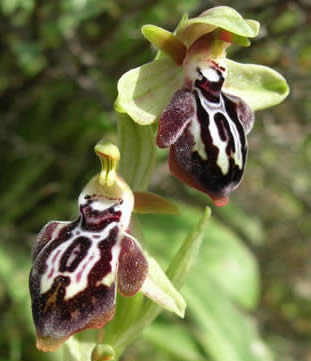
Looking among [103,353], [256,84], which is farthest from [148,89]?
[103,353]

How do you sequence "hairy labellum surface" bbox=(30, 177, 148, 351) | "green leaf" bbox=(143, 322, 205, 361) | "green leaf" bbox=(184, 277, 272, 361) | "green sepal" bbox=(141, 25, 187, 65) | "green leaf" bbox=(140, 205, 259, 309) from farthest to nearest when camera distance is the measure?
"green leaf" bbox=(140, 205, 259, 309) → "green leaf" bbox=(143, 322, 205, 361) → "green leaf" bbox=(184, 277, 272, 361) → "green sepal" bbox=(141, 25, 187, 65) → "hairy labellum surface" bbox=(30, 177, 148, 351)

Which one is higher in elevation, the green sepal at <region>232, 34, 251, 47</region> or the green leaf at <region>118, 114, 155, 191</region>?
the green sepal at <region>232, 34, 251, 47</region>

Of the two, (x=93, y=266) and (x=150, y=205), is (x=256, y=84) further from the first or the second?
(x=93, y=266)

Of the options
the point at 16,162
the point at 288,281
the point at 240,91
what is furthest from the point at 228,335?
the point at 288,281

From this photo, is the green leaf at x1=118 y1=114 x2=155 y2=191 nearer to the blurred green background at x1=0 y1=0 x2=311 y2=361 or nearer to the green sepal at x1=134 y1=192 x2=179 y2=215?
the green sepal at x1=134 y1=192 x2=179 y2=215

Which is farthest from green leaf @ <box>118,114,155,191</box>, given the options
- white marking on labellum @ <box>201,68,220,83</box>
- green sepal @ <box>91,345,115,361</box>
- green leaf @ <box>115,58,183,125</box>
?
green sepal @ <box>91,345,115,361</box>

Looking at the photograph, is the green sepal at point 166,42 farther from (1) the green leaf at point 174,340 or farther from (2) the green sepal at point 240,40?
(1) the green leaf at point 174,340
